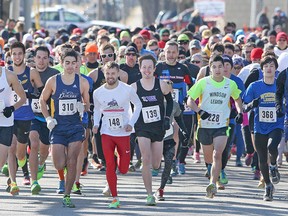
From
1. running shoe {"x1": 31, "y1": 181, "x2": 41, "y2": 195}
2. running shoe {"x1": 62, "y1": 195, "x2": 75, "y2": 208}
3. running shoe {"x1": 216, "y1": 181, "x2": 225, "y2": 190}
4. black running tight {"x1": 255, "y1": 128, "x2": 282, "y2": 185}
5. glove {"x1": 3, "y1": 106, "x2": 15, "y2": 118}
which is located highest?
glove {"x1": 3, "y1": 106, "x2": 15, "y2": 118}

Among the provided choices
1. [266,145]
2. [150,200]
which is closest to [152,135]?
[150,200]

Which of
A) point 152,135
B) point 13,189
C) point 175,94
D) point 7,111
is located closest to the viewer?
point 7,111

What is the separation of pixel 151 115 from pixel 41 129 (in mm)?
1819

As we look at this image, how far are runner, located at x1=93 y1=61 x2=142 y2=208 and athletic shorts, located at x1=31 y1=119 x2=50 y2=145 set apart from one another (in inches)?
53.6

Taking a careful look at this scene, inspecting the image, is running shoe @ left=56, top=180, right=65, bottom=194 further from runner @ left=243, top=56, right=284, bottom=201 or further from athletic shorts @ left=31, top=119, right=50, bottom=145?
runner @ left=243, top=56, right=284, bottom=201

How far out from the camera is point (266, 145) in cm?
1498

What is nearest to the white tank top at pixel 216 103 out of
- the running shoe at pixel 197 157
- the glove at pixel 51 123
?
the glove at pixel 51 123

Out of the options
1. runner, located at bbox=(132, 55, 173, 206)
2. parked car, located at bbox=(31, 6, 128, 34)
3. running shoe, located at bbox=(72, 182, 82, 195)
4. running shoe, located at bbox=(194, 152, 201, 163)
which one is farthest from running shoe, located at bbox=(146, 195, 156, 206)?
parked car, located at bbox=(31, 6, 128, 34)

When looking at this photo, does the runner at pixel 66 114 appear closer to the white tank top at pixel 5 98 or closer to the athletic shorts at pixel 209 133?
the white tank top at pixel 5 98

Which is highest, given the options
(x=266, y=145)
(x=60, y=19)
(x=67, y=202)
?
(x=60, y=19)

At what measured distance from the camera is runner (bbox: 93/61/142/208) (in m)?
14.0

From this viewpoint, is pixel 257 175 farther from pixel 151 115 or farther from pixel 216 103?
pixel 151 115

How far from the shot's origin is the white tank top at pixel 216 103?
1497 cm

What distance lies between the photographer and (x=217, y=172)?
1491cm
